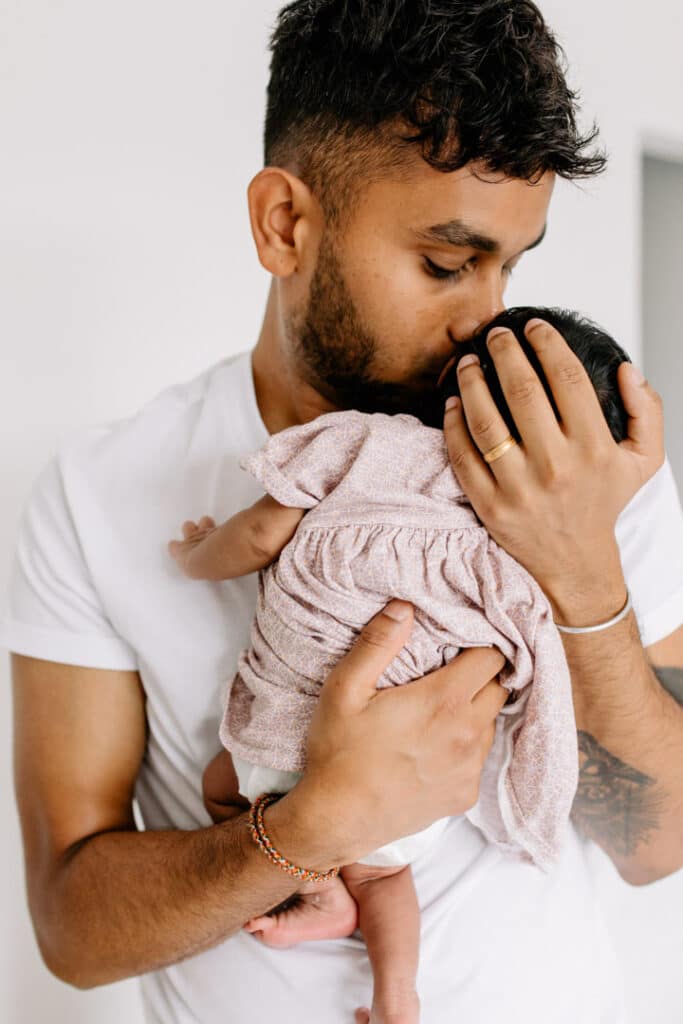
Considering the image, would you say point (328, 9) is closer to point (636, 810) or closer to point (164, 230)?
point (164, 230)

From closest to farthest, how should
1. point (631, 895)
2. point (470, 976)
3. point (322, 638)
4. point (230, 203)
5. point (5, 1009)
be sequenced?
point (322, 638)
point (470, 976)
point (631, 895)
point (230, 203)
point (5, 1009)

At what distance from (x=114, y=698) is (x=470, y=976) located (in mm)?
478

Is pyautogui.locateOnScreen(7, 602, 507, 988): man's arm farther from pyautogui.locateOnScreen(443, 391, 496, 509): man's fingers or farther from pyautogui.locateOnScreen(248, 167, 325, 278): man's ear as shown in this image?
pyautogui.locateOnScreen(248, 167, 325, 278): man's ear

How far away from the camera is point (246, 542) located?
0.90m

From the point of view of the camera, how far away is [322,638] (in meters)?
0.89

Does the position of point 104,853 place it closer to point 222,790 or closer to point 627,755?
point 222,790

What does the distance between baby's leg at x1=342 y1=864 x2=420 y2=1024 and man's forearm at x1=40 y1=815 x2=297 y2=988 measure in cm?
8

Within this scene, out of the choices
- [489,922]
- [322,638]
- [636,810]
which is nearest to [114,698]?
[322,638]

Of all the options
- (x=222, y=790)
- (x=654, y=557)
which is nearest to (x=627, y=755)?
(x=654, y=557)

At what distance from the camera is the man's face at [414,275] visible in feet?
3.18

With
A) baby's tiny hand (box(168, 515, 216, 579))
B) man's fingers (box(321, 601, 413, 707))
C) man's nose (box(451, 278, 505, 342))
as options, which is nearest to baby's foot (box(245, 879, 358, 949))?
man's fingers (box(321, 601, 413, 707))

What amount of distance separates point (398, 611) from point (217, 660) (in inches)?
11.7

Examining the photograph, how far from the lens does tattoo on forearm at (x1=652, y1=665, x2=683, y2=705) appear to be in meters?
1.00

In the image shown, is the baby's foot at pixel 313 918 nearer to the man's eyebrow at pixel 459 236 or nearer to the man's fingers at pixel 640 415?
the man's fingers at pixel 640 415
